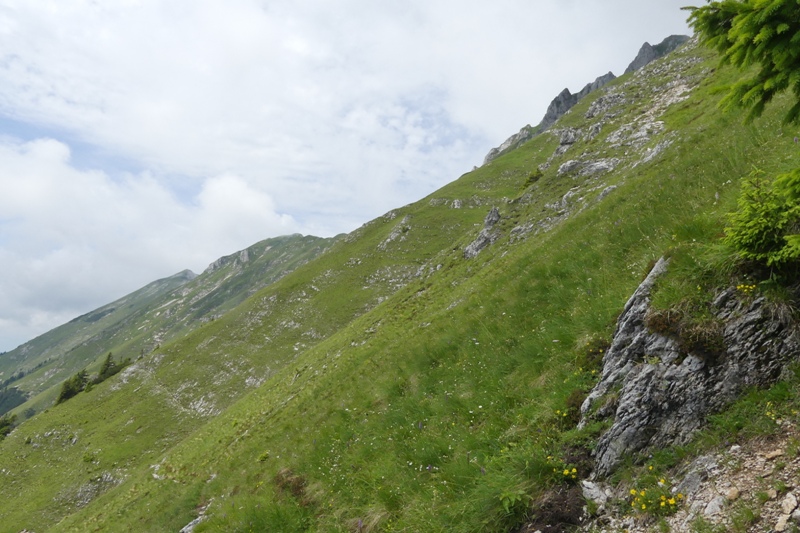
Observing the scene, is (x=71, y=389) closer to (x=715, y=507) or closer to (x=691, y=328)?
(x=691, y=328)

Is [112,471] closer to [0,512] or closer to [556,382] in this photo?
[0,512]

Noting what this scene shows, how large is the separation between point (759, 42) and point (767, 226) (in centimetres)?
258

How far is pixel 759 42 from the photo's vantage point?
17.3 ft

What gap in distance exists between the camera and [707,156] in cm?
1612

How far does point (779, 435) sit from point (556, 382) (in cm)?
416

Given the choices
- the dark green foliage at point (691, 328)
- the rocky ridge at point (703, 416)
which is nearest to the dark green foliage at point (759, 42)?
the rocky ridge at point (703, 416)

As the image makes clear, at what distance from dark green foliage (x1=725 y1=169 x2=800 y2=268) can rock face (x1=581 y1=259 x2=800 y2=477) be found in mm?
705

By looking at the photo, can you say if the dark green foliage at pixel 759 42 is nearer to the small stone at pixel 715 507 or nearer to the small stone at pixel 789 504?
the small stone at pixel 789 504

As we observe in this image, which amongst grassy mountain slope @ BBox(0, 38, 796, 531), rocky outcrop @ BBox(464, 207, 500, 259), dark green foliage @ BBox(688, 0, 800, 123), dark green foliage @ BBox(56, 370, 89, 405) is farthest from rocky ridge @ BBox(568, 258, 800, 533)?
dark green foliage @ BBox(56, 370, 89, 405)

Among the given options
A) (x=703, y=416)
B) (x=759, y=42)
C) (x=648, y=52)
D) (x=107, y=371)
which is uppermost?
(x=648, y=52)

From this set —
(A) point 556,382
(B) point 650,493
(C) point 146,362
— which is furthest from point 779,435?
(C) point 146,362

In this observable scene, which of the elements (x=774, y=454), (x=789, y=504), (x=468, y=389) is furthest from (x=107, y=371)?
(x=789, y=504)

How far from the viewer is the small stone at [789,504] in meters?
4.10

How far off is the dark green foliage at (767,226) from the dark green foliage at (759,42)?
1.21 meters
